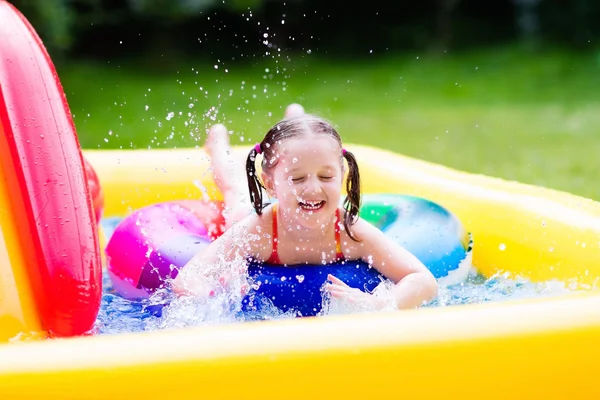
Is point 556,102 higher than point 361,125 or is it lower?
higher

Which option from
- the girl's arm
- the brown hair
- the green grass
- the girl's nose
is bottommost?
the girl's arm

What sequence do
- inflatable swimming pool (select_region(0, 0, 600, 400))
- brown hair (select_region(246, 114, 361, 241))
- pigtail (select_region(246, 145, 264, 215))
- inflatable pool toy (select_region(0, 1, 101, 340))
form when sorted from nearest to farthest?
inflatable swimming pool (select_region(0, 0, 600, 400)) → inflatable pool toy (select_region(0, 1, 101, 340)) → brown hair (select_region(246, 114, 361, 241)) → pigtail (select_region(246, 145, 264, 215))

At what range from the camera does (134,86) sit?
9.17 m

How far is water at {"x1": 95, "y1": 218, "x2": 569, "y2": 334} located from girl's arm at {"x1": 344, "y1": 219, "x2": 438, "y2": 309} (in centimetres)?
6

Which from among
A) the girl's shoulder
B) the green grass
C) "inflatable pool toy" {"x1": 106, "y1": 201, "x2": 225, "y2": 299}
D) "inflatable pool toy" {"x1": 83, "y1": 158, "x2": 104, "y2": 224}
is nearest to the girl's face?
the girl's shoulder

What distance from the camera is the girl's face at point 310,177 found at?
229 cm

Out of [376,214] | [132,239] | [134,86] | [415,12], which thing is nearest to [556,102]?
[415,12]

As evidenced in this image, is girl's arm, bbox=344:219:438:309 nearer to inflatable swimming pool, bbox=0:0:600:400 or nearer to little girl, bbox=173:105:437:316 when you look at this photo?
little girl, bbox=173:105:437:316

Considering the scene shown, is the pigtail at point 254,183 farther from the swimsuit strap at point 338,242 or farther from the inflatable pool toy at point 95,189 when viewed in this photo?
the inflatable pool toy at point 95,189

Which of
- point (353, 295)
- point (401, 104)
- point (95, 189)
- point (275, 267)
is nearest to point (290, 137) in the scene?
point (275, 267)

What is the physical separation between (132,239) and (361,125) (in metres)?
Result: 4.94

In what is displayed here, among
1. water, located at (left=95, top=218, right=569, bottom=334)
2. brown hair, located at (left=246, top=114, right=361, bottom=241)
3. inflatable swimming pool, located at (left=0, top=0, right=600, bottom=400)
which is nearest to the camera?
inflatable swimming pool, located at (left=0, top=0, right=600, bottom=400)

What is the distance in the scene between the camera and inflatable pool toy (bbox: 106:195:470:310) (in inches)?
91.4

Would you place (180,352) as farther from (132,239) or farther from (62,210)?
(132,239)
